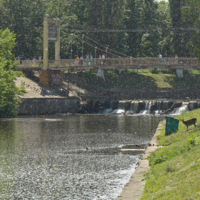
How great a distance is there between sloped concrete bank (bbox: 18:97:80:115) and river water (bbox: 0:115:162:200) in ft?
30.0

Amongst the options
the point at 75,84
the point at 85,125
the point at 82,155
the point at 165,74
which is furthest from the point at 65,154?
the point at 165,74

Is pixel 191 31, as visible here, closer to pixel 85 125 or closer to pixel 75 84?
pixel 75 84

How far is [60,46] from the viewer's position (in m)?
83.9

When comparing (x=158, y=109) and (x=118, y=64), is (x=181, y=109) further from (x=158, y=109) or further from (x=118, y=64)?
(x=118, y=64)

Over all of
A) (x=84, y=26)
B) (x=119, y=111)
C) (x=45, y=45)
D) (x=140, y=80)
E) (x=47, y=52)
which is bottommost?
(x=119, y=111)

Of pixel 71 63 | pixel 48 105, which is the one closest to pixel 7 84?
pixel 48 105

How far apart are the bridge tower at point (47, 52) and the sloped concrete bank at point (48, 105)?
27.5 feet

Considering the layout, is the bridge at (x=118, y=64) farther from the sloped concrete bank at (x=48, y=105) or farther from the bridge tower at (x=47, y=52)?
the sloped concrete bank at (x=48, y=105)

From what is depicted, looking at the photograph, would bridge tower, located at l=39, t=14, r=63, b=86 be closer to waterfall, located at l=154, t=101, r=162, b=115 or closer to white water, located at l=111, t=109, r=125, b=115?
white water, located at l=111, t=109, r=125, b=115

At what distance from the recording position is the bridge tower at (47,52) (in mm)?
75000

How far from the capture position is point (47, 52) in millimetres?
75875

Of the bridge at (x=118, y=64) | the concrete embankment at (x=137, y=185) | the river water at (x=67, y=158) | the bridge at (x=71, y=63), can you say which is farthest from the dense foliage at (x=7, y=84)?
the concrete embankment at (x=137, y=185)

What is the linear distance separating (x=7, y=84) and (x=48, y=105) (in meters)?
9.26

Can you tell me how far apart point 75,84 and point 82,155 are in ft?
164
